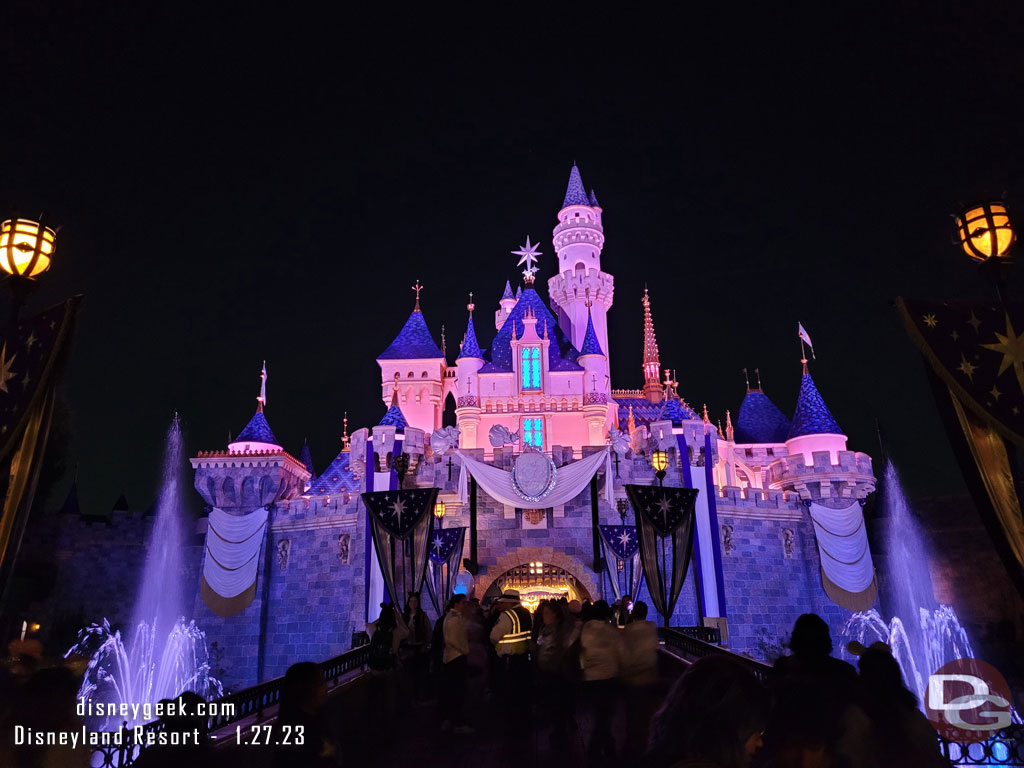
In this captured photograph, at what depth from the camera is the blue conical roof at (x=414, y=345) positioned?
120 feet

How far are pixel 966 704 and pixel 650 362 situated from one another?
31.0m

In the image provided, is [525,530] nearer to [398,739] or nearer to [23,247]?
[398,739]

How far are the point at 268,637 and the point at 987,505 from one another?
23.0 m

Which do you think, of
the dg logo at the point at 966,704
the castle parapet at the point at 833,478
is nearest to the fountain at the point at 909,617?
the dg logo at the point at 966,704

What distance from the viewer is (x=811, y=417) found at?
97.0ft

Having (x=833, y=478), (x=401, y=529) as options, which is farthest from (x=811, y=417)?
(x=401, y=529)

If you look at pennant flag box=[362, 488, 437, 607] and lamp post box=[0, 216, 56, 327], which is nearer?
lamp post box=[0, 216, 56, 327]

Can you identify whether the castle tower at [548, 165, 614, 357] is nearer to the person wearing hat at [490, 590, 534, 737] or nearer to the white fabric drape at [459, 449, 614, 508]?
the white fabric drape at [459, 449, 614, 508]

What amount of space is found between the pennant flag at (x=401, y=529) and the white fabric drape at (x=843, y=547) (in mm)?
16504

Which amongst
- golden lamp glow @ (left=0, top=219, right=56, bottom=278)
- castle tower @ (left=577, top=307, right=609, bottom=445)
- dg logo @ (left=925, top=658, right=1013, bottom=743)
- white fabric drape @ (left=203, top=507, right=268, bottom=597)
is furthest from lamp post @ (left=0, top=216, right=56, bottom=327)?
castle tower @ (left=577, top=307, right=609, bottom=445)

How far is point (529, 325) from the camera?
109 ft

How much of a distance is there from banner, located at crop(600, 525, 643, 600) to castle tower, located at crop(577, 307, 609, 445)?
1089 cm

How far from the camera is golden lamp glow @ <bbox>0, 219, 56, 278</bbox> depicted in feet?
24.8

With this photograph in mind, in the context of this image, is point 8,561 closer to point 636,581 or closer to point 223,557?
point 636,581
